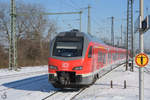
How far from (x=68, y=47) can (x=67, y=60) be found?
2.55 feet

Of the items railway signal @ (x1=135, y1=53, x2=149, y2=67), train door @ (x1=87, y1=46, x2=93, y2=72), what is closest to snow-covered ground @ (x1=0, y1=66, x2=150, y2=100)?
train door @ (x1=87, y1=46, x2=93, y2=72)

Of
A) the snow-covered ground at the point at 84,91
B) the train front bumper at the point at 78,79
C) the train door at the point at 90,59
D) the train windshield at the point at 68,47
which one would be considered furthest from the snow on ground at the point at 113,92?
the train windshield at the point at 68,47

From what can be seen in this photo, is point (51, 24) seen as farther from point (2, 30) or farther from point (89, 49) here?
point (89, 49)

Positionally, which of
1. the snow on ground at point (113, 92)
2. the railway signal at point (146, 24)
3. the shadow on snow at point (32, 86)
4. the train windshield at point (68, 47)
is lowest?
the shadow on snow at point (32, 86)

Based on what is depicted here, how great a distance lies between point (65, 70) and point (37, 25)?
3259 centimetres

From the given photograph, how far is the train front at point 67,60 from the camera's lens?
35.2ft

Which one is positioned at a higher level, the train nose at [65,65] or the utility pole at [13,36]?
the utility pole at [13,36]

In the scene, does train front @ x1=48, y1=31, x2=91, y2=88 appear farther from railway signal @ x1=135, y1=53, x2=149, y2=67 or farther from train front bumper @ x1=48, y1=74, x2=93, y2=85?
railway signal @ x1=135, y1=53, x2=149, y2=67

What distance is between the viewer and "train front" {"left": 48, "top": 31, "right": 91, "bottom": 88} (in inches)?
422

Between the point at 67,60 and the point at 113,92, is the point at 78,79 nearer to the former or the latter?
the point at 67,60

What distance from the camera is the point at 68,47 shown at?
1121cm

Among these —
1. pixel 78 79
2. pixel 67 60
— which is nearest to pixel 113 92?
pixel 78 79

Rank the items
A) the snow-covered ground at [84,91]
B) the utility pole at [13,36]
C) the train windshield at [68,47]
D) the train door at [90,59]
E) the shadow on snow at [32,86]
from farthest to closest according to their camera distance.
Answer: the utility pole at [13,36] < the shadow on snow at [32,86] < the train door at [90,59] < the train windshield at [68,47] < the snow-covered ground at [84,91]

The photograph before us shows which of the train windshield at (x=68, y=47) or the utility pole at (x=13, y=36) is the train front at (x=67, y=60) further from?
the utility pole at (x=13, y=36)
